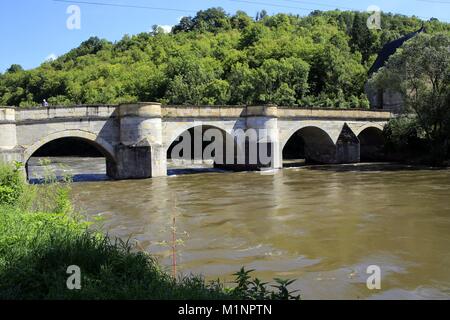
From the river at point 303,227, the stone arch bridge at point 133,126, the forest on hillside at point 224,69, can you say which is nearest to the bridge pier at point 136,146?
the stone arch bridge at point 133,126

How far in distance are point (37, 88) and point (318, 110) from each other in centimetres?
5289

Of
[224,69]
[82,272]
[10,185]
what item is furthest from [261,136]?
[224,69]

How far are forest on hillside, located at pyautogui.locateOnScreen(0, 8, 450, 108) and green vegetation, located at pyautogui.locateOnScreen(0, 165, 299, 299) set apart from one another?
145ft

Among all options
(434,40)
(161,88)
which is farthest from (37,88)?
(434,40)

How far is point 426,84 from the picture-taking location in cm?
3120

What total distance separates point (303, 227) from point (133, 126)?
16285 millimetres

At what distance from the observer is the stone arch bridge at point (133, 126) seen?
25406mm

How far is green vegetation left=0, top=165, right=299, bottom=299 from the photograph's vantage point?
216 inches

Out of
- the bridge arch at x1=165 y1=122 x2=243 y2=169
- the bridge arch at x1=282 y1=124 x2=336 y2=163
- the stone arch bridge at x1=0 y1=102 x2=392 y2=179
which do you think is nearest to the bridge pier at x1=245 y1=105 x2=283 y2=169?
the stone arch bridge at x1=0 y1=102 x2=392 y2=179

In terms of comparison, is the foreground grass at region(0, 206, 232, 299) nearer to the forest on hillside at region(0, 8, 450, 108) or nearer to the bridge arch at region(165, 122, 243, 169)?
the bridge arch at region(165, 122, 243, 169)

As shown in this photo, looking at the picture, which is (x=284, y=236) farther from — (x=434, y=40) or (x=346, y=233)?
(x=434, y=40)

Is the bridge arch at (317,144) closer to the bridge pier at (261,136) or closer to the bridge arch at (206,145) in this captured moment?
the bridge pier at (261,136)
